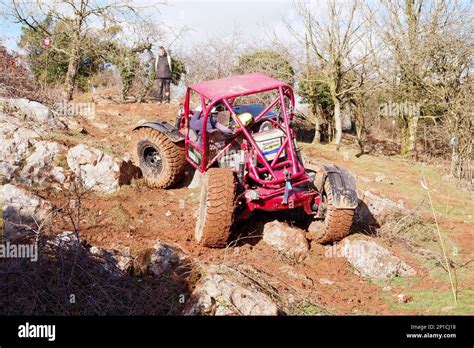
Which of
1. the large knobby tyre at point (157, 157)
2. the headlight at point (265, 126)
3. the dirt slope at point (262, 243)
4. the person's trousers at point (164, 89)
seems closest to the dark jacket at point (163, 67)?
the person's trousers at point (164, 89)

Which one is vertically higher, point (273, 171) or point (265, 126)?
point (265, 126)

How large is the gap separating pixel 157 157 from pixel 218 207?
2945 mm

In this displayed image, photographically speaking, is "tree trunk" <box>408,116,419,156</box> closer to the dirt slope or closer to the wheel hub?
the dirt slope

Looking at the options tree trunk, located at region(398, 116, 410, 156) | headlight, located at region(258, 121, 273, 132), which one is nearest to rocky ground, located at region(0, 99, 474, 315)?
headlight, located at region(258, 121, 273, 132)

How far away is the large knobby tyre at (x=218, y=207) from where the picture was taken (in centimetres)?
548

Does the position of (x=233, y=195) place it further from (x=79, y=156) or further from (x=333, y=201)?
(x=79, y=156)

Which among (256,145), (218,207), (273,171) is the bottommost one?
(218,207)

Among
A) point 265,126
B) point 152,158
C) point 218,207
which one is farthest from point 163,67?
point 218,207

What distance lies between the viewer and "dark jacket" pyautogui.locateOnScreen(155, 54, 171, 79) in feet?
41.1

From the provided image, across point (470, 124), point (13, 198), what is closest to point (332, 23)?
point (470, 124)

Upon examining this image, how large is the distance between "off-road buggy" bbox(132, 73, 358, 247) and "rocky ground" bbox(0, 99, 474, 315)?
1.24ft

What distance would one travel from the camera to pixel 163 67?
41.4 ft

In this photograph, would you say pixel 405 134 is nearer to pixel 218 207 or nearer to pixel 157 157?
pixel 157 157

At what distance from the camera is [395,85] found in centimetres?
1410
